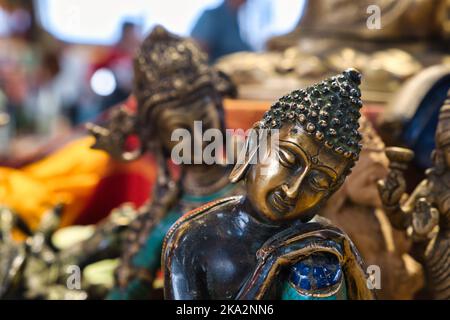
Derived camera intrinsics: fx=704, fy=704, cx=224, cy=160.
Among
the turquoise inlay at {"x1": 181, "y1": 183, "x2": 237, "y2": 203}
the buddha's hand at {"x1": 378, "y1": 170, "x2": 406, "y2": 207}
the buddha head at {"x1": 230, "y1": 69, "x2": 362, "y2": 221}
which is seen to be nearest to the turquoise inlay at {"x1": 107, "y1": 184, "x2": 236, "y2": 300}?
the turquoise inlay at {"x1": 181, "y1": 183, "x2": 237, "y2": 203}

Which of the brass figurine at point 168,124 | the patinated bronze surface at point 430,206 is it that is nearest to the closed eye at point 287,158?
the patinated bronze surface at point 430,206

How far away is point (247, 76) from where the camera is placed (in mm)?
1611

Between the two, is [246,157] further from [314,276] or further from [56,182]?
[56,182]

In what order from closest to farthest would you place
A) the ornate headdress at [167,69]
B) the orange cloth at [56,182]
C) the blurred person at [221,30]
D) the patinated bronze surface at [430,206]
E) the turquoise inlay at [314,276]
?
the turquoise inlay at [314,276], the patinated bronze surface at [430,206], the ornate headdress at [167,69], the orange cloth at [56,182], the blurred person at [221,30]

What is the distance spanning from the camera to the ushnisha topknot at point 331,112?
0.78m

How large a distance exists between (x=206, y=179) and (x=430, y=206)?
1.25ft

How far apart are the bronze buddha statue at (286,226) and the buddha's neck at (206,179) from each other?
0.35m

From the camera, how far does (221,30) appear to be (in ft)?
8.52

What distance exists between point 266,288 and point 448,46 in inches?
42.9

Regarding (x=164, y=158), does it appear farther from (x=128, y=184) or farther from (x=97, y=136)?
(x=128, y=184)

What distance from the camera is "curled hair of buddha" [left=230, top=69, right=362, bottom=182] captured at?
0.78 m

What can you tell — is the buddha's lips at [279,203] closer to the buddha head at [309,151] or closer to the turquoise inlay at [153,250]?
the buddha head at [309,151]

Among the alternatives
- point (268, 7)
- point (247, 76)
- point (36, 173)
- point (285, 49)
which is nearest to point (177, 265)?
point (247, 76)

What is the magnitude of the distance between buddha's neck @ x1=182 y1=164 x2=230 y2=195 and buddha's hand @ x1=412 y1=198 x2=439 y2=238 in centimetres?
33
